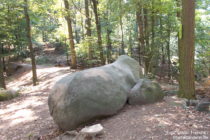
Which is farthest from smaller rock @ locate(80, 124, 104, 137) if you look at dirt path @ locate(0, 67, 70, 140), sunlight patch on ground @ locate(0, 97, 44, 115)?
sunlight patch on ground @ locate(0, 97, 44, 115)

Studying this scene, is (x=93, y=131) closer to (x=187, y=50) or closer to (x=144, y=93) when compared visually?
(x=144, y=93)

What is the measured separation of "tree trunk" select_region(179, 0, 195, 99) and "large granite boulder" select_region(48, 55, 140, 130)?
1886 mm

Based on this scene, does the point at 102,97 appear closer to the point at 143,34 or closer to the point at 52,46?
the point at 143,34

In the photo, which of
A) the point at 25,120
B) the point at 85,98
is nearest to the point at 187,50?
the point at 85,98

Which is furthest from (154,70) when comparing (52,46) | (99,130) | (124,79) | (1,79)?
(52,46)

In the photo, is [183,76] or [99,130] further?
[183,76]

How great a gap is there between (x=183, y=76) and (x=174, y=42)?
18.2 ft

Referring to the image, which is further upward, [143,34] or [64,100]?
[143,34]

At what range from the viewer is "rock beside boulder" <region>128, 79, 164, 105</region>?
471 centimetres

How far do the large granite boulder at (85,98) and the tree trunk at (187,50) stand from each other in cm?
189

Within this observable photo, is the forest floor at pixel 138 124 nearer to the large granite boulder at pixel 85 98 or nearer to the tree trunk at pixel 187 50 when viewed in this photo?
the large granite boulder at pixel 85 98

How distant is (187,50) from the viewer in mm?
4910

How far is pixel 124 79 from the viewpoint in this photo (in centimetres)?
488

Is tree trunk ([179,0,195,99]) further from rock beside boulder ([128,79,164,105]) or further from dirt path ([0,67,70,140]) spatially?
dirt path ([0,67,70,140])
